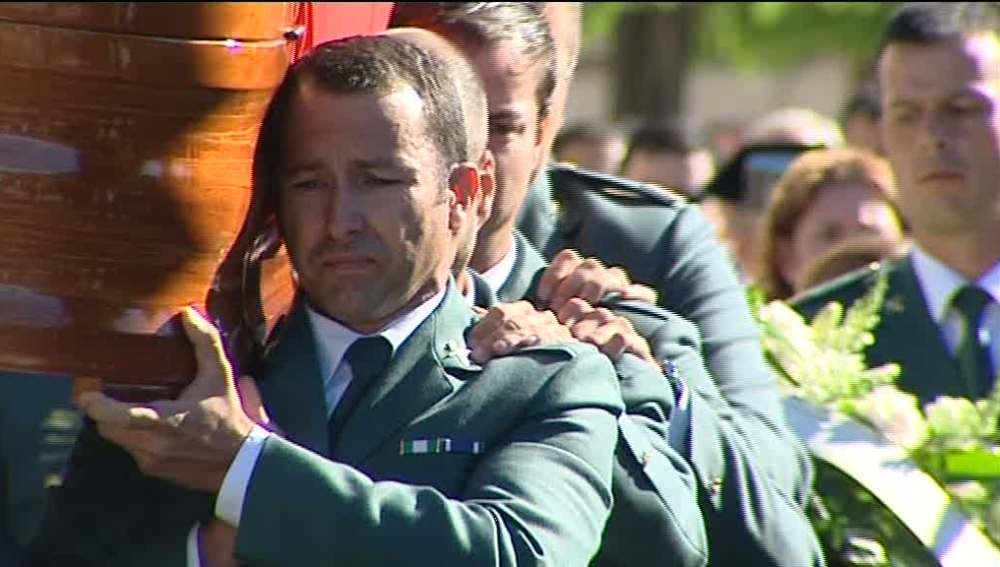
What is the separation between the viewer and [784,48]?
21.4 meters

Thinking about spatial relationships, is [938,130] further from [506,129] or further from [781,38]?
[781,38]

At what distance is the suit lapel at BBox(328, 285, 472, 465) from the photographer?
10.4ft

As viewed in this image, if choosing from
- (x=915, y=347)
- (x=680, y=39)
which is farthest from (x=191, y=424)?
(x=680, y=39)

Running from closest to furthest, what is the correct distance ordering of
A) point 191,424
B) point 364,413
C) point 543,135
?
point 191,424 < point 364,413 < point 543,135

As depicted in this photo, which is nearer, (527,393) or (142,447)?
(142,447)

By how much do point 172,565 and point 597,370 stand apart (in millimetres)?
630

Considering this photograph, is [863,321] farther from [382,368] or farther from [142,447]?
[142,447]

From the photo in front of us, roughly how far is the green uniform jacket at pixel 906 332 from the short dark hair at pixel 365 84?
2.18m

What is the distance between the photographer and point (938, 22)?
18.6 ft

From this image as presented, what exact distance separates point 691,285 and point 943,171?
145 centimetres

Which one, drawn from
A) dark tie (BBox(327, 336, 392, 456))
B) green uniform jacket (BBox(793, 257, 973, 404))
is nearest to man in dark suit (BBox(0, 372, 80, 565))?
dark tie (BBox(327, 336, 392, 456))

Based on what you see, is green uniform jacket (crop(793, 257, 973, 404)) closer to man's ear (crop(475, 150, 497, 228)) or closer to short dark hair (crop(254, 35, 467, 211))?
man's ear (crop(475, 150, 497, 228))

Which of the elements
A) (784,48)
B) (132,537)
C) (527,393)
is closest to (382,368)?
(527,393)

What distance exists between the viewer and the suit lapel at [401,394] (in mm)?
3176
